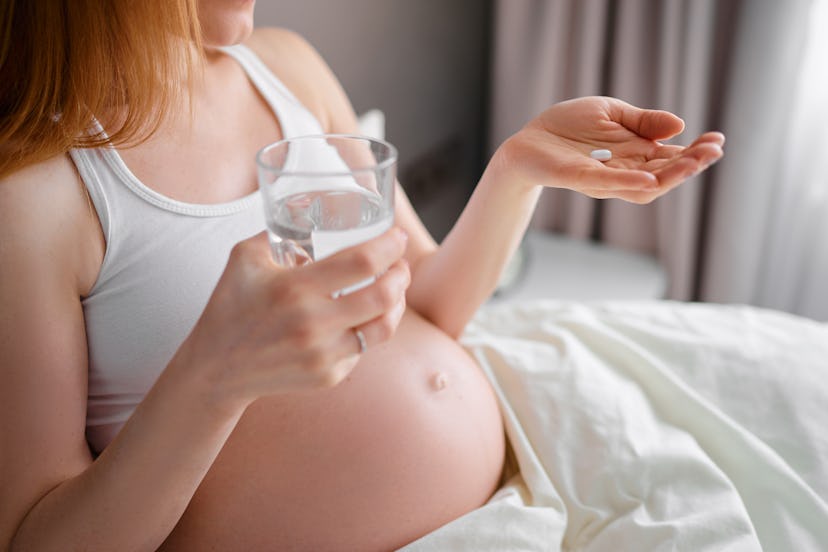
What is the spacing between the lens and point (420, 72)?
2.24 metres

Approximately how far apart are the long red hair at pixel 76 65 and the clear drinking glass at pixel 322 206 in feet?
0.85

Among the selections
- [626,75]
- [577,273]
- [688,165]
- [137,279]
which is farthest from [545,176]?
[626,75]

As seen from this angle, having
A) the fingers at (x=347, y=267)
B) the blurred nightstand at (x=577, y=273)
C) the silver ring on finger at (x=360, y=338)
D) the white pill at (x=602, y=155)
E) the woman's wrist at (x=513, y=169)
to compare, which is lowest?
the blurred nightstand at (x=577, y=273)

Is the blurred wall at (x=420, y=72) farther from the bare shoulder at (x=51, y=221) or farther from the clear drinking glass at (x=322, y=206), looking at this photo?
the clear drinking glass at (x=322, y=206)

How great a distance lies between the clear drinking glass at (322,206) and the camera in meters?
0.58

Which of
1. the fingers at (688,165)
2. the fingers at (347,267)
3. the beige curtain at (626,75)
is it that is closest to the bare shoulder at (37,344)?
the fingers at (347,267)

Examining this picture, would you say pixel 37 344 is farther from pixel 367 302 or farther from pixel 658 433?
pixel 658 433

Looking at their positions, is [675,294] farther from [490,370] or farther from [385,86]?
[490,370]

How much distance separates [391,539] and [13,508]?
0.38m

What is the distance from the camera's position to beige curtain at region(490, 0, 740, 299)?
6.50 ft

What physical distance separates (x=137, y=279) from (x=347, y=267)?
370 mm

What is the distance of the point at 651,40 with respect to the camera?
6.88 feet

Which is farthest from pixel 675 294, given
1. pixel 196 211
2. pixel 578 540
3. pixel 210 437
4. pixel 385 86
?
pixel 210 437

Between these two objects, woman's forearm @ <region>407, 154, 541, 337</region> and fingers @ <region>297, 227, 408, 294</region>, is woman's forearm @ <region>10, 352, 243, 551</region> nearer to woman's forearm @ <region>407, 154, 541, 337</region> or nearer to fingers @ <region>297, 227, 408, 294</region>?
fingers @ <region>297, 227, 408, 294</region>
